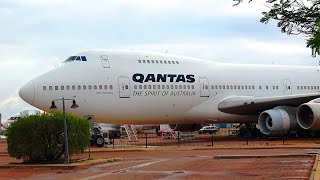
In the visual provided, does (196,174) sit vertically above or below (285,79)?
below

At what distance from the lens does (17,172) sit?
15117 mm

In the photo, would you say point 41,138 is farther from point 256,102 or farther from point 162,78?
point 256,102

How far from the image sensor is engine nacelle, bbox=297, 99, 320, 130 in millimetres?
29297

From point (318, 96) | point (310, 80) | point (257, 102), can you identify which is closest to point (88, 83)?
point (257, 102)

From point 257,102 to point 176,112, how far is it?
4601mm

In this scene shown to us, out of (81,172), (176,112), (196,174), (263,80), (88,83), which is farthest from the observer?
(263,80)

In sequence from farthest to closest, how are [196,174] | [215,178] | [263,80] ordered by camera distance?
[263,80] → [196,174] → [215,178]

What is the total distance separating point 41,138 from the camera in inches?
687

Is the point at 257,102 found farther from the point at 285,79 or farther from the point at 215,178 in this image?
the point at 215,178

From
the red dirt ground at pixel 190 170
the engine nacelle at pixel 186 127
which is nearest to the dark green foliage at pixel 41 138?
the red dirt ground at pixel 190 170

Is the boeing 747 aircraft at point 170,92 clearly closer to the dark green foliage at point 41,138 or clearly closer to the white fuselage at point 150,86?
the white fuselage at point 150,86

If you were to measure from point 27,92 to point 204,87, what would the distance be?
9765 mm

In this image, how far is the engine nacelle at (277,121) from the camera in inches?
1196

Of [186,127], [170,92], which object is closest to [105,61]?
[170,92]
